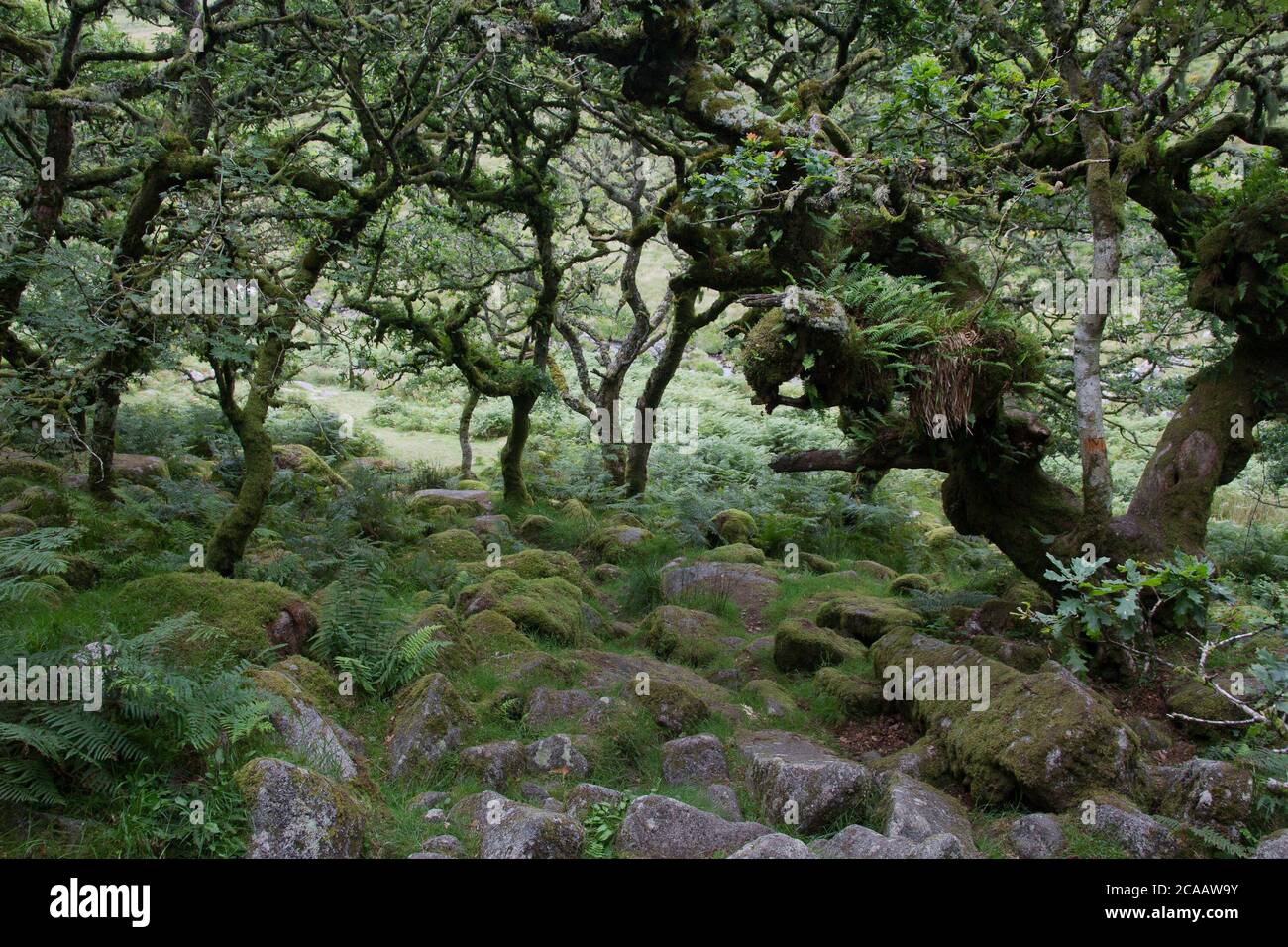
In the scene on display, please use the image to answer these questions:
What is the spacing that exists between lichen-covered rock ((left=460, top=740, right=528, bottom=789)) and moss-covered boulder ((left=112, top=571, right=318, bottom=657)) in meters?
1.73

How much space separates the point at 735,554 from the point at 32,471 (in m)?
9.41

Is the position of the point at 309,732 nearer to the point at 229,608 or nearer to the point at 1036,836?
the point at 229,608

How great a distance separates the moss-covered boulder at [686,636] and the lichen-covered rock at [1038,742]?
297 centimetres

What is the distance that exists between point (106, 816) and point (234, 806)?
2.01ft

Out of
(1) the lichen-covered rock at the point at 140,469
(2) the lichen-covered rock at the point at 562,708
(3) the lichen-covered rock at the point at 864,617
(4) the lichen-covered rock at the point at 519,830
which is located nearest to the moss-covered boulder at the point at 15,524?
(1) the lichen-covered rock at the point at 140,469

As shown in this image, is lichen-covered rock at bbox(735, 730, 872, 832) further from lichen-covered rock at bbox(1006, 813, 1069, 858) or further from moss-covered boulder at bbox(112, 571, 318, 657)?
moss-covered boulder at bbox(112, 571, 318, 657)

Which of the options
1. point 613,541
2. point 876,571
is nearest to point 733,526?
point 613,541

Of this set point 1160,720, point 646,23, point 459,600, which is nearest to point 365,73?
point 646,23

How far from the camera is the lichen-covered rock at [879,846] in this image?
4613mm

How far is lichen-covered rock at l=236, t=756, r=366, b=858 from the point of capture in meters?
4.34

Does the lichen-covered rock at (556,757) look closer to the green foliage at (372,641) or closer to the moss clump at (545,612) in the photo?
the green foliage at (372,641)

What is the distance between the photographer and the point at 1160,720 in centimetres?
677

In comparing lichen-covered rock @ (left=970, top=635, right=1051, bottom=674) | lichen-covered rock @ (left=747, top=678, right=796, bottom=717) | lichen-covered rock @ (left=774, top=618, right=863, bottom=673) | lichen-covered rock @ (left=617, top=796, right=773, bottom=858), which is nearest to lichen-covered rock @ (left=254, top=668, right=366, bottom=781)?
lichen-covered rock @ (left=617, top=796, right=773, bottom=858)
